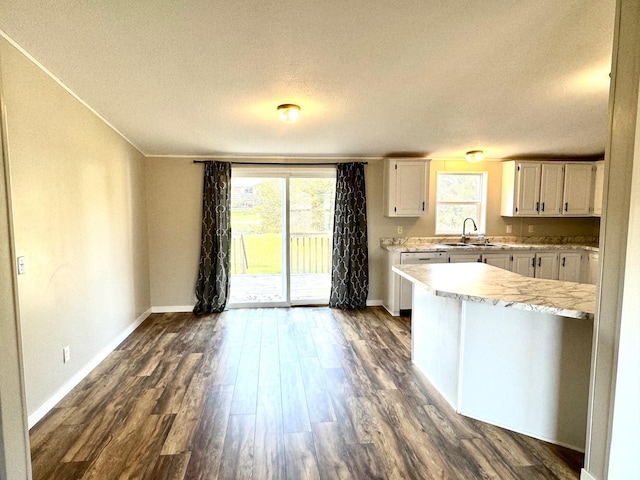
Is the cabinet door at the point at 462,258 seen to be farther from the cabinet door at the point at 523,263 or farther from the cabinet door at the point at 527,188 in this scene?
the cabinet door at the point at 527,188

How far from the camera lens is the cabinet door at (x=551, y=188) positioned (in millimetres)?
4934

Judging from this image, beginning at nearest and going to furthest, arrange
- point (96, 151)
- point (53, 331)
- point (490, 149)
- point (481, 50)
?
point (481, 50), point (53, 331), point (96, 151), point (490, 149)

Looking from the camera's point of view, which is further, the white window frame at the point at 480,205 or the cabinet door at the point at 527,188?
the white window frame at the point at 480,205

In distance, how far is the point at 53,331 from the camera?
8.10ft

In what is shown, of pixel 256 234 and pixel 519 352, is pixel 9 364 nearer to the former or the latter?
pixel 519 352

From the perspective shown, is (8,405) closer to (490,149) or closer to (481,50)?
(481,50)

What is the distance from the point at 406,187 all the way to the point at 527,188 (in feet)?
5.76

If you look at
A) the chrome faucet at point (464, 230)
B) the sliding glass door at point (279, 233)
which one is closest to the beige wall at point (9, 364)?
the sliding glass door at point (279, 233)

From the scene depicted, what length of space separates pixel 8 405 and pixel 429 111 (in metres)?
3.55

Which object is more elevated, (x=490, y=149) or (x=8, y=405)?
(x=490, y=149)

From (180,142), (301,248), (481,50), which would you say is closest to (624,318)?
(481,50)

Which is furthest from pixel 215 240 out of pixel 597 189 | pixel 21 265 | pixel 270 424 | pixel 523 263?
pixel 597 189

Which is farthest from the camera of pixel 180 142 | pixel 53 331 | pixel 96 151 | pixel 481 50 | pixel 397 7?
pixel 180 142

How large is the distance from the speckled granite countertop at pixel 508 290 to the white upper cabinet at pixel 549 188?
2536 millimetres
